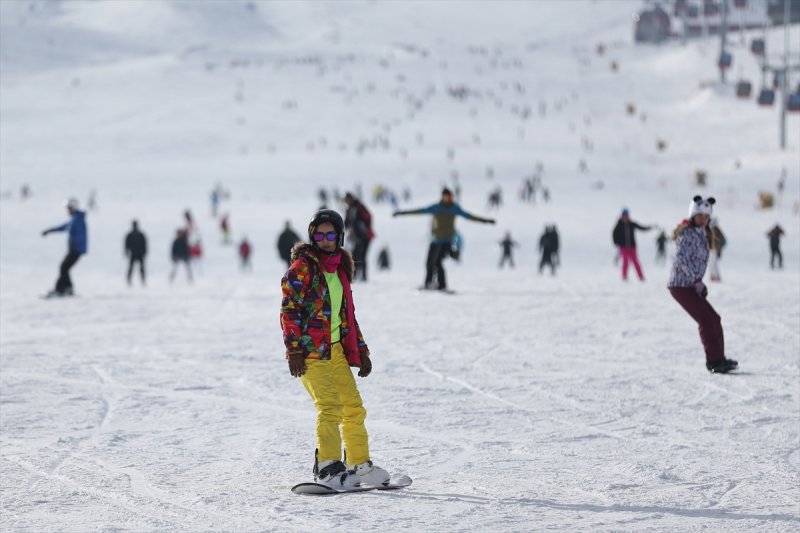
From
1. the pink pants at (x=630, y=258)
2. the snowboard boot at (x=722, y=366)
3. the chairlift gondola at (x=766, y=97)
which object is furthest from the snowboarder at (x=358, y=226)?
the chairlift gondola at (x=766, y=97)

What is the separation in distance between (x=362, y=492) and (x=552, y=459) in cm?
118

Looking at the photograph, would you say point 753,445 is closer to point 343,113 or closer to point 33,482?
point 33,482

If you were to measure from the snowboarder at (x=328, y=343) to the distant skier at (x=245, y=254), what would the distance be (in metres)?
20.2

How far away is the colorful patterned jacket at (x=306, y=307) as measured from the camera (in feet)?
15.8

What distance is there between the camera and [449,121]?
65.1 metres

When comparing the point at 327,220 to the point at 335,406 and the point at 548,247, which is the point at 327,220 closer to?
the point at 335,406

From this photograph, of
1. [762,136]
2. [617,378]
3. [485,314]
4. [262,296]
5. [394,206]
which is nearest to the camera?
[617,378]

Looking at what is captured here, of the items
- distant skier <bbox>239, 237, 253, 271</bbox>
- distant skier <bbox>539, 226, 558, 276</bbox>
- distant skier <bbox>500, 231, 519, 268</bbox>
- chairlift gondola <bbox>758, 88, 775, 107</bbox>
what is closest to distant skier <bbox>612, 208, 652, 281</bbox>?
distant skier <bbox>539, 226, 558, 276</bbox>

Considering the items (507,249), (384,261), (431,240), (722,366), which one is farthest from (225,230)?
(722,366)

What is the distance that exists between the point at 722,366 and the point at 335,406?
436cm

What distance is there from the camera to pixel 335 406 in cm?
496

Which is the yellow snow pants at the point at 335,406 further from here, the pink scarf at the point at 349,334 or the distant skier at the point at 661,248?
the distant skier at the point at 661,248

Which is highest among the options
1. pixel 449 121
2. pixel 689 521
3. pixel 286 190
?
pixel 449 121

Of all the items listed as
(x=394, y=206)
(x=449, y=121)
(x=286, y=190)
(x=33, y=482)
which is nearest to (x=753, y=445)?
(x=33, y=482)
